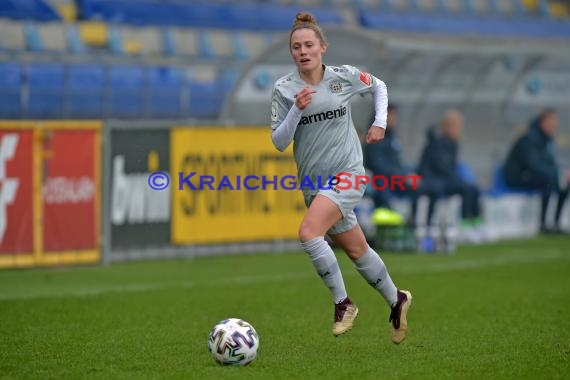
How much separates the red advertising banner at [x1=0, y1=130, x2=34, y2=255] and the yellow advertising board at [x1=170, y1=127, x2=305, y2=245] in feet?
7.07

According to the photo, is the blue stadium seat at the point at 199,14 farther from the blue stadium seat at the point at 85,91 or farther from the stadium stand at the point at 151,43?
the blue stadium seat at the point at 85,91

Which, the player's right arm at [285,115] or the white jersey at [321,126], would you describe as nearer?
the player's right arm at [285,115]

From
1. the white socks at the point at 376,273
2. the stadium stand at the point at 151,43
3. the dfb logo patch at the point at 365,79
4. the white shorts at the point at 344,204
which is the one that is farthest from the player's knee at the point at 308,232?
the stadium stand at the point at 151,43

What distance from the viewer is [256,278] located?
45.6 feet

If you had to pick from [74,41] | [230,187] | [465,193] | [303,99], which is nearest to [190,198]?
[230,187]

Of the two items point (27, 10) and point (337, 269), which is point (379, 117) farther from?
point (27, 10)

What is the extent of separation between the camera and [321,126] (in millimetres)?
8016

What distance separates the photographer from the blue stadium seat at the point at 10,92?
1947 cm

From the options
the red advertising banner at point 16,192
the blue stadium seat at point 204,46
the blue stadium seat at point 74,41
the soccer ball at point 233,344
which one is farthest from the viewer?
the blue stadium seat at point 204,46

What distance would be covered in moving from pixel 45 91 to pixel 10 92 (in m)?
0.71

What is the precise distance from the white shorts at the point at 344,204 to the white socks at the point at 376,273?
25 cm

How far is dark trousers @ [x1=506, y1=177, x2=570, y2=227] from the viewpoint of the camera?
20.8m

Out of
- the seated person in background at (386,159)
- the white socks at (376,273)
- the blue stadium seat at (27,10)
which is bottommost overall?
the white socks at (376,273)

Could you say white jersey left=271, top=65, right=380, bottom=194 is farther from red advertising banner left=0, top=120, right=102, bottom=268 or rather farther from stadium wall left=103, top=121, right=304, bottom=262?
stadium wall left=103, top=121, right=304, bottom=262
